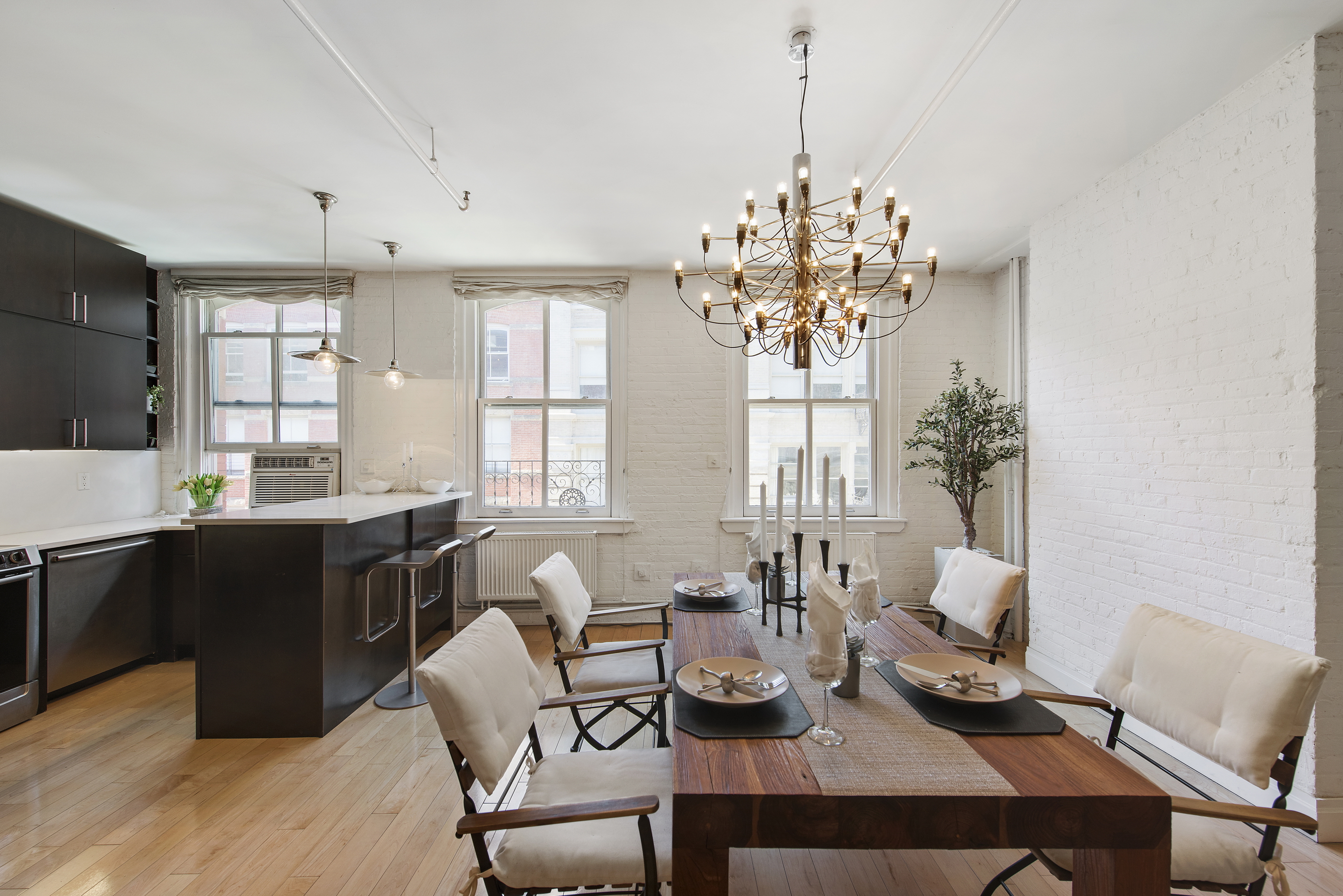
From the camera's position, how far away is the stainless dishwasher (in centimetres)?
329

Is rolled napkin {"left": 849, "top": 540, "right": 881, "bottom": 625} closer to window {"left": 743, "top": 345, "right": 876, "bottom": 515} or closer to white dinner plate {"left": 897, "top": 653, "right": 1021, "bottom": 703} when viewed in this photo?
white dinner plate {"left": 897, "top": 653, "right": 1021, "bottom": 703}

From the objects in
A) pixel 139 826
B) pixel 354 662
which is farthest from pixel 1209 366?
pixel 139 826

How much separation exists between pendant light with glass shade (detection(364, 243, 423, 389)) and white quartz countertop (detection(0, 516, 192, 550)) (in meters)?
1.46

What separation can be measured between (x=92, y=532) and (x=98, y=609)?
18.0 inches

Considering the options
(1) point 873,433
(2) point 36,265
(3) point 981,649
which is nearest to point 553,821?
(3) point 981,649

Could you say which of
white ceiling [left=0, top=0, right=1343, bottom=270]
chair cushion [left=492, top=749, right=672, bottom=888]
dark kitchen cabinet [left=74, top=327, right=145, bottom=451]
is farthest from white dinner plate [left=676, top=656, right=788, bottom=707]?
dark kitchen cabinet [left=74, top=327, right=145, bottom=451]

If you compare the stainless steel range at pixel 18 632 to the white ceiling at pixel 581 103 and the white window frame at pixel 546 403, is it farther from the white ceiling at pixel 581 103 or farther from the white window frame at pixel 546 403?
the white window frame at pixel 546 403

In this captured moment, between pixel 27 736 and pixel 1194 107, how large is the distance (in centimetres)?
607

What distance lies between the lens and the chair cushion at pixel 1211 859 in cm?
137

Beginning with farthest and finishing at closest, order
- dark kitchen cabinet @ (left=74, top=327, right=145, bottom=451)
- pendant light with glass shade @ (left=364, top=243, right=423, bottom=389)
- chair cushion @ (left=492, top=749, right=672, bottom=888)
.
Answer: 1. pendant light with glass shade @ (left=364, top=243, right=423, bottom=389)
2. dark kitchen cabinet @ (left=74, top=327, right=145, bottom=451)
3. chair cushion @ (left=492, top=749, right=672, bottom=888)

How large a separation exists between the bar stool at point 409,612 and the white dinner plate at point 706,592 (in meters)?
1.37

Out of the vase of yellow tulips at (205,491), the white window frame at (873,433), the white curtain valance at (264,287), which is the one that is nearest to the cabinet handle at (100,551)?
the vase of yellow tulips at (205,491)

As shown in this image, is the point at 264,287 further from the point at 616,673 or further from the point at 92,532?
the point at 616,673

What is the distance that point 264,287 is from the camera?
4.74m
